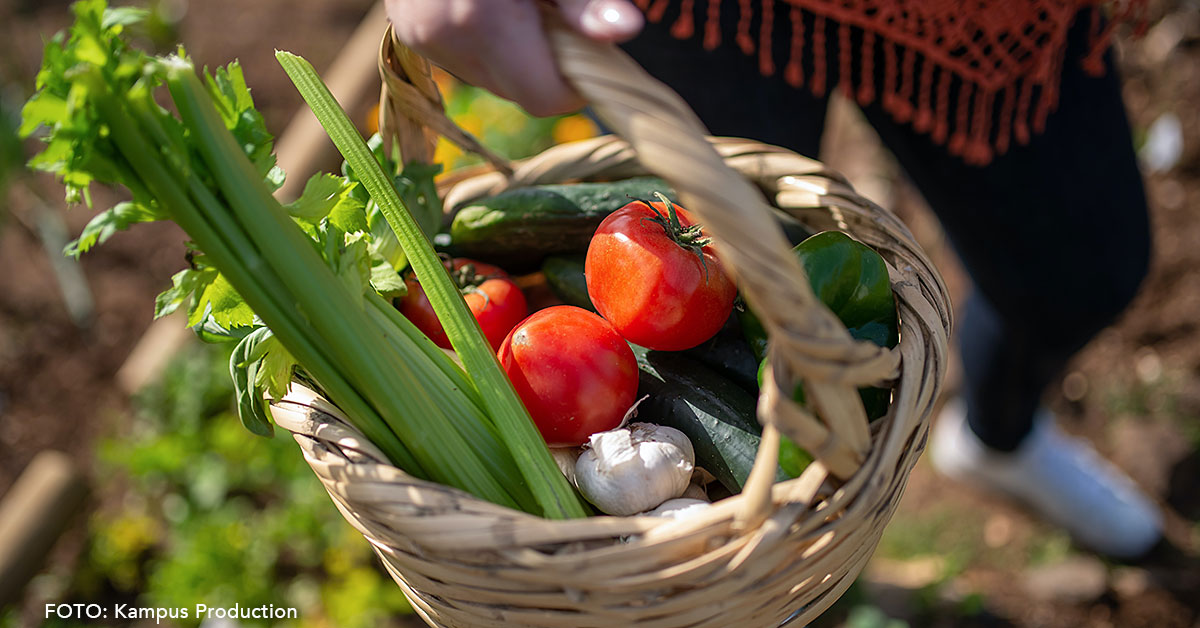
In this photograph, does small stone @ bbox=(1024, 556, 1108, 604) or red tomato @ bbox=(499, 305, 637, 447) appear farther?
small stone @ bbox=(1024, 556, 1108, 604)

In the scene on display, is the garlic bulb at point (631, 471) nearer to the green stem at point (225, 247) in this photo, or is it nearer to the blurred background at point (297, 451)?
the green stem at point (225, 247)

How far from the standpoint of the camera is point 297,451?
2.35 metres

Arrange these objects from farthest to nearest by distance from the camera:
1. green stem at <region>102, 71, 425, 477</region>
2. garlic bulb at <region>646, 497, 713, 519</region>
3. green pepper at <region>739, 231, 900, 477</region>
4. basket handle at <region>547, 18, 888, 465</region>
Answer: green pepper at <region>739, 231, 900, 477</region>, garlic bulb at <region>646, 497, 713, 519</region>, green stem at <region>102, 71, 425, 477</region>, basket handle at <region>547, 18, 888, 465</region>

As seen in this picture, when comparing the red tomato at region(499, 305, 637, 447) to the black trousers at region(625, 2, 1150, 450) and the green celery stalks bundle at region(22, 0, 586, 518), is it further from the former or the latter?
the black trousers at region(625, 2, 1150, 450)

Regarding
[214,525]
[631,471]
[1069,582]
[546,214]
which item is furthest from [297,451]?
[1069,582]

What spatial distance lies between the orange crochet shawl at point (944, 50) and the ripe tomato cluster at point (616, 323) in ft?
1.14

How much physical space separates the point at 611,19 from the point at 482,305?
2.06 feet

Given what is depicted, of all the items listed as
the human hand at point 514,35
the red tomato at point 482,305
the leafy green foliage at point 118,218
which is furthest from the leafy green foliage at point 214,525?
the human hand at point 514,35

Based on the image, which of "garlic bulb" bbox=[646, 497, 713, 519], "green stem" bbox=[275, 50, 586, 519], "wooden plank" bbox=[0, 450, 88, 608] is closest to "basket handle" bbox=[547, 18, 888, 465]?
"garlic bulb" bbox=[646, 497, 713, 519]

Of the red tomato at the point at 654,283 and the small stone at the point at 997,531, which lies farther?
the small stone at the point at 997,531

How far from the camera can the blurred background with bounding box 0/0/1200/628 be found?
2057mm

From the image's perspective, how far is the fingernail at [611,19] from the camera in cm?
79

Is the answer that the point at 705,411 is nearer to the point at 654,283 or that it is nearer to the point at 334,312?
the point at 654,283

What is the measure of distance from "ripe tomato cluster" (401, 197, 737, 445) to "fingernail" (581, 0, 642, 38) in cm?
40
